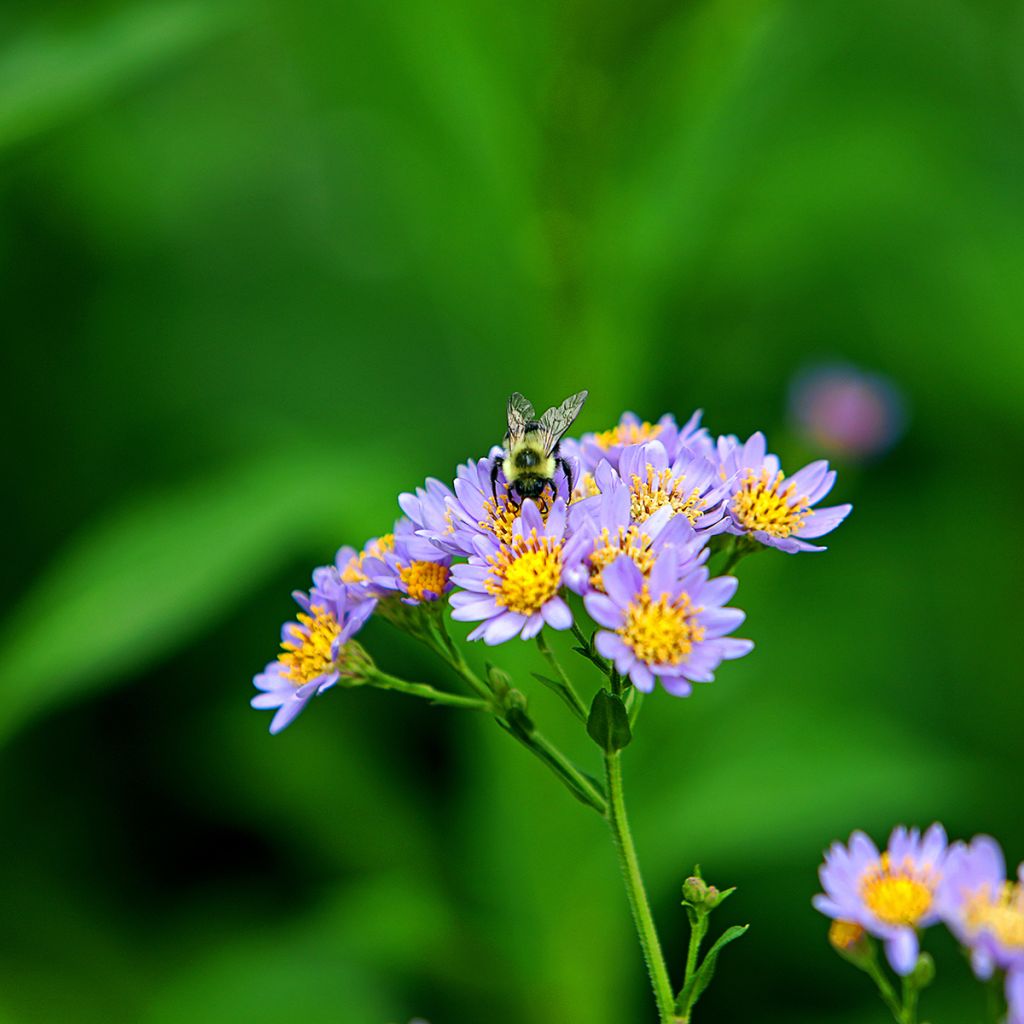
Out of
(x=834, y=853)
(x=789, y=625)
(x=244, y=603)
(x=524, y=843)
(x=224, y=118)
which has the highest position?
(x=224, y=118)

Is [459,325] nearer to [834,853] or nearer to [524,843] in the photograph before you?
[524,843]

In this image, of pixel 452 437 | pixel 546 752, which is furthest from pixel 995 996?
pixel 452 437

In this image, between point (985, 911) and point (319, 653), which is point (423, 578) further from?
point (985, 911)

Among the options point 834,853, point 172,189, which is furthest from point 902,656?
point 172,189

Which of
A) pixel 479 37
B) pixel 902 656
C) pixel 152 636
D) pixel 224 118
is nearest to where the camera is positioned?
pixel 152 636

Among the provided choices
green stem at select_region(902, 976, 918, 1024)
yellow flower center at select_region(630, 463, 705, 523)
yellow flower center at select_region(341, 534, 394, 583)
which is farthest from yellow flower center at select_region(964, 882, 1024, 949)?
yellow flower center at select_region(341, 534, 394, 583)

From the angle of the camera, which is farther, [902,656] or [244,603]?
[902,656]

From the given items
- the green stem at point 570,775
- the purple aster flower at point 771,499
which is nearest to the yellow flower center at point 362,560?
the green stem at point 570,775
